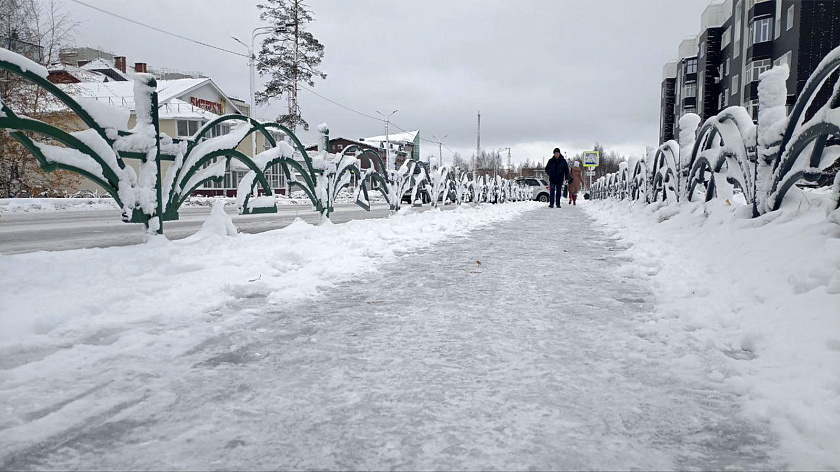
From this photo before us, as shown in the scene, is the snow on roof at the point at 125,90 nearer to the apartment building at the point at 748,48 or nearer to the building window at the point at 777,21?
the apartment building at the point at 748,48

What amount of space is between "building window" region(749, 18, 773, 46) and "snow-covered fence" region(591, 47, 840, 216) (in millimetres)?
32072

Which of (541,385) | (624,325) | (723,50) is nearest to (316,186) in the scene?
(624,325)

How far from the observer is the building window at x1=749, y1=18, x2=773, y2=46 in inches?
1235

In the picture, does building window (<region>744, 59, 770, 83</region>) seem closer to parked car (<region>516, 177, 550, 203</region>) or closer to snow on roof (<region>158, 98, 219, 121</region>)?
parked car (<region>516, 177, 550, 203</region>)

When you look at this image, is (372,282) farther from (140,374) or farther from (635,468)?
(635,468)

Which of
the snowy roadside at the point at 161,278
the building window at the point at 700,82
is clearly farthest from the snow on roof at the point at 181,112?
the building window at the point at 700,82

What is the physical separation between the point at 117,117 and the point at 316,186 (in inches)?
126

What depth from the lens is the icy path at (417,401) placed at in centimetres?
136

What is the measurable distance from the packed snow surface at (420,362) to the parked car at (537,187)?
3398 cm

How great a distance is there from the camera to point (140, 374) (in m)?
1.91

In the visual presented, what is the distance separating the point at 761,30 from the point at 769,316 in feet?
123

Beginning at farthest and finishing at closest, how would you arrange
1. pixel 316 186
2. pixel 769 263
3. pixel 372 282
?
pixel 316 186
pixel 372 282
pixel 769 263

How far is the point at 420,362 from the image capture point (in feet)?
6.84

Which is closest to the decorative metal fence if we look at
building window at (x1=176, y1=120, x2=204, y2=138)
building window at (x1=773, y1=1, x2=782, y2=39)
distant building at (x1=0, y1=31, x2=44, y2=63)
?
distant building at (x1=0, y1=31, x2=44, y2=63)
